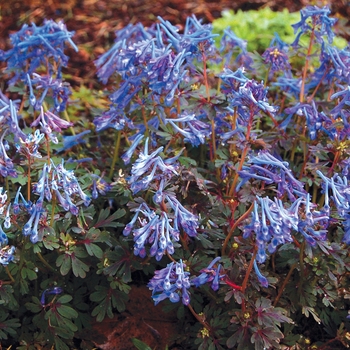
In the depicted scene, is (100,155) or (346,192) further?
(100,155)

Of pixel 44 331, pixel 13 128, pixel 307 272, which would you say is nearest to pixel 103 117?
pixel 13 128

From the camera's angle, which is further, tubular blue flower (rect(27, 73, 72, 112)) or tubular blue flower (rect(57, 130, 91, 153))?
tubular blue flower (rect(57, 130, 91, 153))

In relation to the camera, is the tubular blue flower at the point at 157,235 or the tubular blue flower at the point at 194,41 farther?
the tubular blue flower at the point at 194,41

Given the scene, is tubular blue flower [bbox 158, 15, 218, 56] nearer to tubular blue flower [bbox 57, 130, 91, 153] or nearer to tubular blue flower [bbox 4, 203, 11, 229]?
tubular blue flower [bbox 57, 130, 91, 153]

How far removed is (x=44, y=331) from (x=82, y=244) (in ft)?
1.66

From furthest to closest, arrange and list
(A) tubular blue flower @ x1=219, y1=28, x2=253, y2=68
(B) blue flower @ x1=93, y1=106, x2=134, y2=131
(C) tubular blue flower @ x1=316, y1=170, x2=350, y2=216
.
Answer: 1. (A) tubular blue flower @ x1=219, y1=28, x2=253, y2=68
2. (B) blue flower @ x1=93, y1=106, x2=134, y2=131
3. (C) tubular blue flower @ x1=316, y1=170, x2=350, y2=216

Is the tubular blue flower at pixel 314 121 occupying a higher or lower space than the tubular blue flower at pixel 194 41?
lower

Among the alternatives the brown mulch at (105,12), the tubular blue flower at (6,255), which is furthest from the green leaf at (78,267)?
the brown mulch at (105,12)

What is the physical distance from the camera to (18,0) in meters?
6.39

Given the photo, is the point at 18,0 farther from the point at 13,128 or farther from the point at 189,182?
the point at 189,182

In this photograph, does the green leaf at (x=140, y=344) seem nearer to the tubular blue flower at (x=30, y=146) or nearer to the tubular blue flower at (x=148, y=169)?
the tubular blue flower at (x=148, y=169)

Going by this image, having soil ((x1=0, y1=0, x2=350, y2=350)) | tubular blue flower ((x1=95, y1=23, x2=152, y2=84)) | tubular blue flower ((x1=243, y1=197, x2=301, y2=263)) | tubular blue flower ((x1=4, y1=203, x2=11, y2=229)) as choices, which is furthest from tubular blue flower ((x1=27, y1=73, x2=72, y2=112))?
soil ((x1=0, y1=0, x2=350, y2=350))

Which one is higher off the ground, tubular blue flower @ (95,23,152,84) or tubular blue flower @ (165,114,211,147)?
tubular blue flower @ (95,23,152,84)

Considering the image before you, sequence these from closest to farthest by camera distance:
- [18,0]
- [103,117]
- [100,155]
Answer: [103,117]
[100,155]
[18,0]
